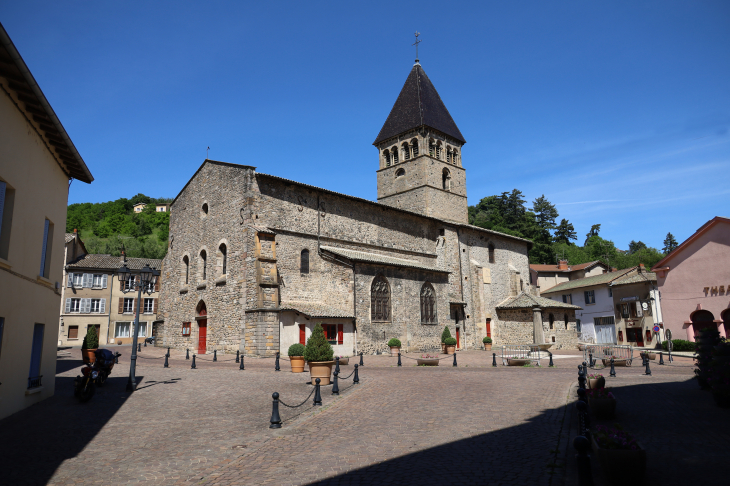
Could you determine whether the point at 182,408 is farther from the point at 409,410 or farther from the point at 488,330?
the point at 488,330

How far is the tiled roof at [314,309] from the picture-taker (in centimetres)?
2335

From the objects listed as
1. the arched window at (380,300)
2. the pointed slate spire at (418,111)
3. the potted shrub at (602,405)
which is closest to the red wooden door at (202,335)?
the arched window at (380,300)

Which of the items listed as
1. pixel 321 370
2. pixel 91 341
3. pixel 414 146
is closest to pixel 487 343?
pixel 414 146

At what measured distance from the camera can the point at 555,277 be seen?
2194 inches

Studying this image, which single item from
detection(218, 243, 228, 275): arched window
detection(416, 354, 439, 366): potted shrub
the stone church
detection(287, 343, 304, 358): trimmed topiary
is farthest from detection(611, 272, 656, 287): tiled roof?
detection(218, 243, 228, 275): arched window

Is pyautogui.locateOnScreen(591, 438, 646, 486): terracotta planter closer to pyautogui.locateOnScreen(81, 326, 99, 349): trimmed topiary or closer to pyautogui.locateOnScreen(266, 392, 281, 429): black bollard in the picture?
pyautogui.locateOnScreen(266, 392, 281, 429): black bollard

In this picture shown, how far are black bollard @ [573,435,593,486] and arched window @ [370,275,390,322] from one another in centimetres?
2276

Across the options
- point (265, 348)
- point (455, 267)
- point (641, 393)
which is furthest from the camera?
point (455, 267)

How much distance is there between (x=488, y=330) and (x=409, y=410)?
28.7 m

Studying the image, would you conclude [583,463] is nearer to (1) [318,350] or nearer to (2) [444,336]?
(1) [318,350]

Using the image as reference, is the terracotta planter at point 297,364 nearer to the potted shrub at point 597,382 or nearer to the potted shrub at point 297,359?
the potted shrub at point 297,359

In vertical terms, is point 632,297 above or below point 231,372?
above

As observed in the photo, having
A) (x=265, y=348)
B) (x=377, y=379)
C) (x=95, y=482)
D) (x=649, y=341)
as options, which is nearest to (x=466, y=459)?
(x=95, y=482)

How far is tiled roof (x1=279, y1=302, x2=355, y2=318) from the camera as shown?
2335 cm
